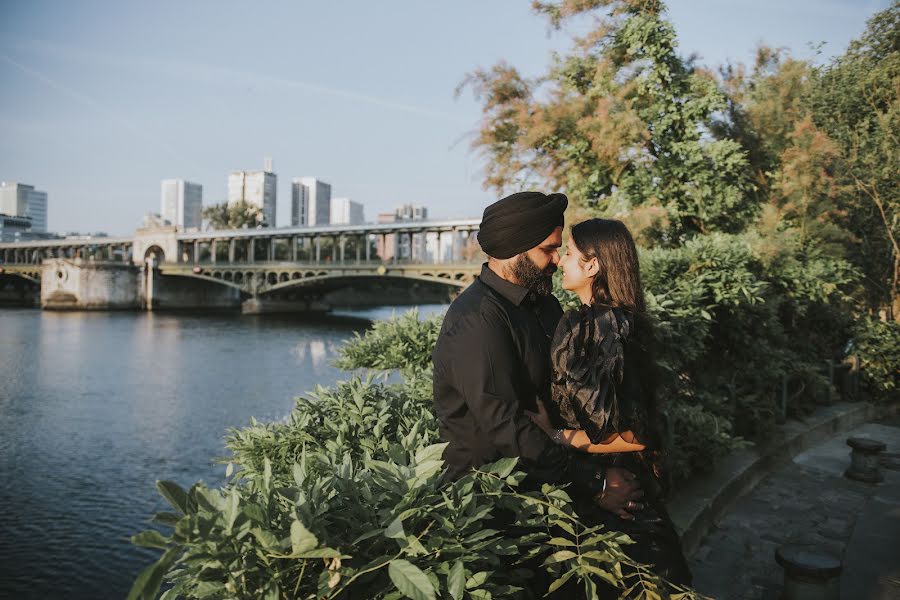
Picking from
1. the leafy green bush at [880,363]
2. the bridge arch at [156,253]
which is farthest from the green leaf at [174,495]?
the bridge arch at [156,253]

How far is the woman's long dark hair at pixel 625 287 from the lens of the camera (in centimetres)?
201

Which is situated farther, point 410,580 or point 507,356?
point 507,356

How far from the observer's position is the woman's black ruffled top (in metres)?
1.88

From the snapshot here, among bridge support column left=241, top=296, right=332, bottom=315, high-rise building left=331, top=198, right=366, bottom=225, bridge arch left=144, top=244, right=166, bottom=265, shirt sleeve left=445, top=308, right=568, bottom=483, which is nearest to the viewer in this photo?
shirt sleeve left=445, top=308, right=568, bottom=483

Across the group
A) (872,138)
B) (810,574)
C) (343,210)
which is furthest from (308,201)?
(810,574)

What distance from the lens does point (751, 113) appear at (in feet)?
37.4

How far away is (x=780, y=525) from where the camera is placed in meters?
4.43

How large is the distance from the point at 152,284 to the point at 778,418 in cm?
5525

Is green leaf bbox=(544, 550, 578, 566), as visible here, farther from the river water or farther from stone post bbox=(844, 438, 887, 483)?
stone post bbox=(844, 438, 887, 483)

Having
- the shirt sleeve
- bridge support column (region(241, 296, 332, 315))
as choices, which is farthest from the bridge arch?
the shirt sleeve

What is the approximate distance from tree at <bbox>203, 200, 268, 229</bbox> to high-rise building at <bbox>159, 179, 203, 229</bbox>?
99.9 metres

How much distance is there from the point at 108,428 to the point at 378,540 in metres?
14.1

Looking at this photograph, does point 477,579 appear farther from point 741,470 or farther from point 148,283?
point 148,283

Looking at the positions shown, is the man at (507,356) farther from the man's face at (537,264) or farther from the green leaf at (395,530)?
the green leaf at (395,530)
